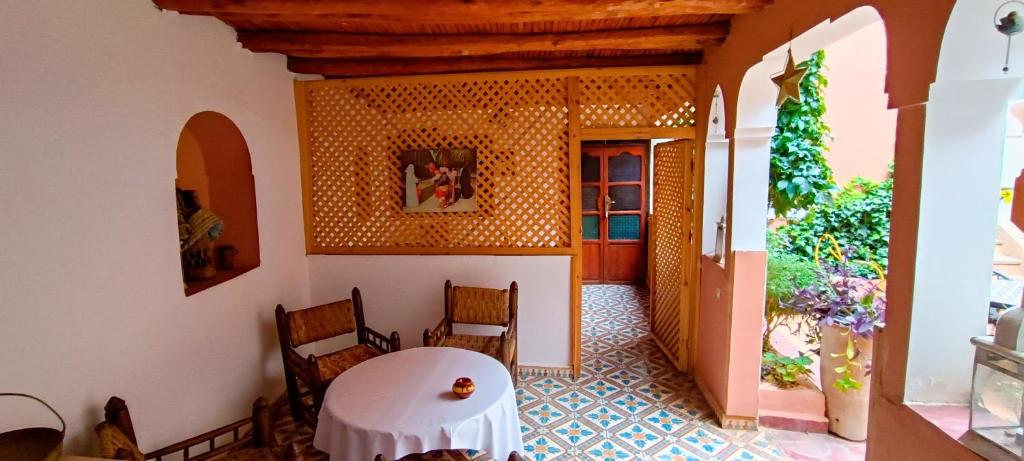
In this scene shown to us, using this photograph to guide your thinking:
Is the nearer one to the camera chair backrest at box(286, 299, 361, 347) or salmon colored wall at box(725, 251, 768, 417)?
salmon colored wall at box(725, 251, 768, 417)

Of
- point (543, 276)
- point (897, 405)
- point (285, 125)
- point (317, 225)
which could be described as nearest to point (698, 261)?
point (543, 276)

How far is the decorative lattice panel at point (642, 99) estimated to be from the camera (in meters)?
3.56

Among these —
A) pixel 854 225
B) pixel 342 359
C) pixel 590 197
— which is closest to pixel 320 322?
pixel 342 359

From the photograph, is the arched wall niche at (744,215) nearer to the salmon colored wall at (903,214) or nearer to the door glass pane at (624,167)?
the salmon colored wall at (903,214)

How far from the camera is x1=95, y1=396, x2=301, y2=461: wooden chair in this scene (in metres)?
1.78

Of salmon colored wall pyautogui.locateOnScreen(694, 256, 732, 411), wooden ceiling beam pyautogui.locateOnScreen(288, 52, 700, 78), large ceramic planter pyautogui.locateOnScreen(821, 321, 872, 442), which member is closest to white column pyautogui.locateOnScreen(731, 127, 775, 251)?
salmon colored wall pyautogui.locateOnScreen(694, 256, 732, 411)

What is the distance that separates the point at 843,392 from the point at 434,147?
3180mm

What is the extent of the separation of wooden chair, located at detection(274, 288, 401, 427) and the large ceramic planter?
104 inches

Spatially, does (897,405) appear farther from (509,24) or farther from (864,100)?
(864,100)

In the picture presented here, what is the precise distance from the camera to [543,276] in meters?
3.78

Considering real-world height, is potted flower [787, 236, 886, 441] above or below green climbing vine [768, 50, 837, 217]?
below

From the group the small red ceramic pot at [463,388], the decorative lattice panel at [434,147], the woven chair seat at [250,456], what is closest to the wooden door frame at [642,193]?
the decorative lattice panel at [434,147]

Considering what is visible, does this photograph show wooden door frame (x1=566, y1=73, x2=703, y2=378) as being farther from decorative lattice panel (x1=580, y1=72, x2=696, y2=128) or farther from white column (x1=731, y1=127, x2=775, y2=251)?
white column (x1=731, y1=127, x2=775, y2=251)

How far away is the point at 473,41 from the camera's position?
3107mm
